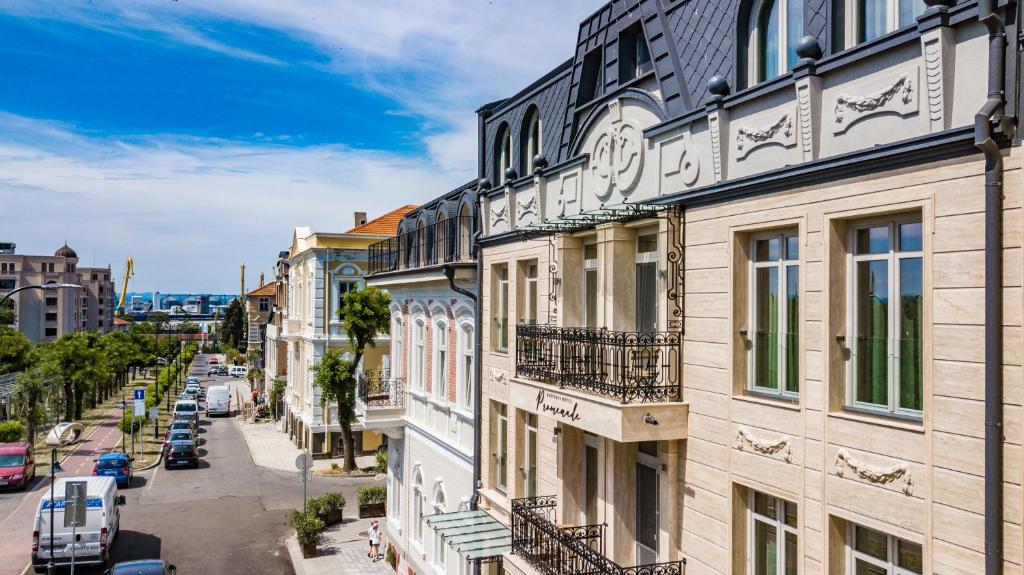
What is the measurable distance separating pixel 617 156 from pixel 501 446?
6483mm

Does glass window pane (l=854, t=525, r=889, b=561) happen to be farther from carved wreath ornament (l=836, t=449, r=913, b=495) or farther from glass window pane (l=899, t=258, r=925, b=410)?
glass window pane (l=899, t=258, r=925, b=410)

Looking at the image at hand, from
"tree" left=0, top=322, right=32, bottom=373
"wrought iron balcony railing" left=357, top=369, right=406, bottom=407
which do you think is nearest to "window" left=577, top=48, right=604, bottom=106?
"wrought iron balcony railing" left=357, top=369, right=406, bottom=407

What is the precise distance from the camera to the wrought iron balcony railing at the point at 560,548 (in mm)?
9031

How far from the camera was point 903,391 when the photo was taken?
6.33 metres

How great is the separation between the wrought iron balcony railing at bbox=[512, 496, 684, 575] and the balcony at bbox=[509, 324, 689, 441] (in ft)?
4.71

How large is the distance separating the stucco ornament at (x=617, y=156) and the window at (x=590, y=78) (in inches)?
41.3

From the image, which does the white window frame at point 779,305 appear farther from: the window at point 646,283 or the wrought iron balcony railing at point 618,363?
the window at point 646,283

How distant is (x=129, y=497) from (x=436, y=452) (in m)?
19.3

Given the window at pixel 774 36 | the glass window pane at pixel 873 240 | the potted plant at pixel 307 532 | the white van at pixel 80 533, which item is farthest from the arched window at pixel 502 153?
Answer: the white van at pixel 80 533

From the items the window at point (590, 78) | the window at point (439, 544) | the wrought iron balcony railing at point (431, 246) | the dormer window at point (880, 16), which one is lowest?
the window at point (439, 544)

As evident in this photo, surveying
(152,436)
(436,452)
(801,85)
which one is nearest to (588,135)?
(801,85)

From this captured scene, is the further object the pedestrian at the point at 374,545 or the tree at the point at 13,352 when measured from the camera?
the tree at the point at 13,352

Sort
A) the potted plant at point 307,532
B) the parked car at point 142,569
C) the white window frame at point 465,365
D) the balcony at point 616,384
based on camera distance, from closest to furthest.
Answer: the balcony at point 616,384 → the white window frame at point 465,365 → the parked car at point 142,569 → the potted plant at point 307,532

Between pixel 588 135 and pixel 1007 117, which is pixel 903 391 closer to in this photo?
pixel 1007 117
